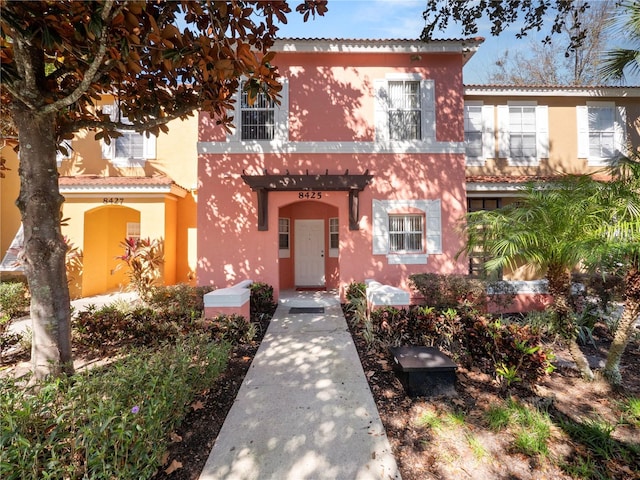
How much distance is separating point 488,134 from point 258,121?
26.2 ft

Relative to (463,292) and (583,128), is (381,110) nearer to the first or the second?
(463,292)

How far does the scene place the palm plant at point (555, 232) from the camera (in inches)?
150

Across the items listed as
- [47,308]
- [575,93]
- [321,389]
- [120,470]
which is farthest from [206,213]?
[575,93]

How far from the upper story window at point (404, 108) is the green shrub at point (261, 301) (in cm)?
538

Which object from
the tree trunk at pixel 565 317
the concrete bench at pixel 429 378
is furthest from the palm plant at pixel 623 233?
the concrete bench at pixel 429 378

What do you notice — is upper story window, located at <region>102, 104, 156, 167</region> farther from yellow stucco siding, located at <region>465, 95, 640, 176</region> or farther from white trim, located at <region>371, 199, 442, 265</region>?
yellow stucco siding, located at <region>465, 95, 640, 176</region>

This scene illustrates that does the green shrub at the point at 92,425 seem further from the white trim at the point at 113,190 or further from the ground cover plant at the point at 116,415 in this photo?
the white trim at the point at 113,190

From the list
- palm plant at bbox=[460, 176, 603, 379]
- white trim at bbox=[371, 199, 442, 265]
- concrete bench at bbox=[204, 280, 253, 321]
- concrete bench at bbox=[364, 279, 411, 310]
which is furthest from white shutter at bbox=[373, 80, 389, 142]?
concrete bench at bbox=[204, 280, 253, 321]

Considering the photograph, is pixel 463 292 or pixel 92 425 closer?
Answer: pixel 92 425

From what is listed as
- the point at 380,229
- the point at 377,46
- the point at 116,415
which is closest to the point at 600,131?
A: the point at 377,46

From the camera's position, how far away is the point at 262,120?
317 inches

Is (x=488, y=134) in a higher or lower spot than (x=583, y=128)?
lower

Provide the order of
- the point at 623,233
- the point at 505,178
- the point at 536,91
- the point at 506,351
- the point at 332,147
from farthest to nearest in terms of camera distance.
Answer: the point at 536,91 → the point at 505,178 → the point at 332,147 → the point at 506,351 → the point at 623,233

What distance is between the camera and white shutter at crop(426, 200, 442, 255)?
26.6 ft
